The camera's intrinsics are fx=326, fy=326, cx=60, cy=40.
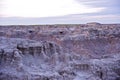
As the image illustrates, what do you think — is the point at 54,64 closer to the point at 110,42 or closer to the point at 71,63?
the point at 71,63

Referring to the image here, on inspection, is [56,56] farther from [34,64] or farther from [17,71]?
[17,71]

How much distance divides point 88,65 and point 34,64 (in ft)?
14.9

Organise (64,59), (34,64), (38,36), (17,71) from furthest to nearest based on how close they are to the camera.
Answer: (38,36) → (64,59) → (34,64) → (17,71)

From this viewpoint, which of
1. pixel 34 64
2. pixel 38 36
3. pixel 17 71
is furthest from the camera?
pixel 38 36

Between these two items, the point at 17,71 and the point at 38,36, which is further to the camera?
the point at 38,36

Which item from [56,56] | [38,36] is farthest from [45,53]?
[38,36]

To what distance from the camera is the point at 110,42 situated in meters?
49.7

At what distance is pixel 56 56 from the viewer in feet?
80.8

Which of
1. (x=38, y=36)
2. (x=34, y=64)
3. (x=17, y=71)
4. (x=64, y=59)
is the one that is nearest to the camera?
(x=17, y=71)

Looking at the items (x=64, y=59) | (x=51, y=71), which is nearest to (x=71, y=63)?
(x=64, y=59)

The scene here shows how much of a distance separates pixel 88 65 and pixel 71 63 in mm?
1482

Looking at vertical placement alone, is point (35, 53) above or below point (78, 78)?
above

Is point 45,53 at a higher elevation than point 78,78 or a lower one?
higher

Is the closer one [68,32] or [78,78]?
[78,78]
